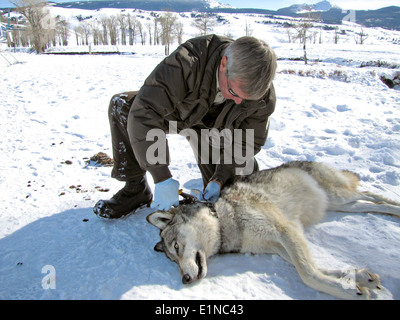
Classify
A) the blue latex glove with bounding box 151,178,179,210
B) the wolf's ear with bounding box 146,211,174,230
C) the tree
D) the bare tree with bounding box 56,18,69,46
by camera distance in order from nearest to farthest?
the blue latex glove with bounding box 151,178,179,210 < the wolf's ear with bounding box 146,211,174,230 < the tree < the bare tree with bounding box 56,18,69,46

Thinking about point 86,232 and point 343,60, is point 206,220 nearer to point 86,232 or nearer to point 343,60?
point 86,232

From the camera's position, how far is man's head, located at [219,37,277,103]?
2.24 m

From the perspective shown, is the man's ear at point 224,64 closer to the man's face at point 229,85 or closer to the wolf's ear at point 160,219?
the man's face at point 229,85

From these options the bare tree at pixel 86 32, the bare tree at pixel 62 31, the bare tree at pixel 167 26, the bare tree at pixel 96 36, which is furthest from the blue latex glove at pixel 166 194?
the bare tree at pixel 86 32

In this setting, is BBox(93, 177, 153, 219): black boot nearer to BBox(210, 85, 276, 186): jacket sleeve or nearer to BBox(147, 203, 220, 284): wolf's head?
BBox(147, 203, 220, 284): wolf's head

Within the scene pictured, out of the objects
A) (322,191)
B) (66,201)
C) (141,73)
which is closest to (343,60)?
(141,73)

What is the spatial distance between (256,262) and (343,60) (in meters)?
26.5

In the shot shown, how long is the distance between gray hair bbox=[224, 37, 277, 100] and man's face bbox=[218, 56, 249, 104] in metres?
0.04

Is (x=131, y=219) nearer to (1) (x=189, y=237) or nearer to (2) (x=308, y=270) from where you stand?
(1) (x=189, y=237)

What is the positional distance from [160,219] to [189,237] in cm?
45

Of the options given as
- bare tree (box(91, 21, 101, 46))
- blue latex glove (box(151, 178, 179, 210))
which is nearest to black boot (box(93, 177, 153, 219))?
blue latex glove (box(151, 178, 179, 210))

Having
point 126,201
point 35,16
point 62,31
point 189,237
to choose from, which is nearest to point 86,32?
point 62,31

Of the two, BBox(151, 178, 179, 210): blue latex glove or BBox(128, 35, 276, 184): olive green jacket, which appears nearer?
BBox(128, 35, 276, 184): olive green jacket

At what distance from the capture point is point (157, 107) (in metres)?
2.62
